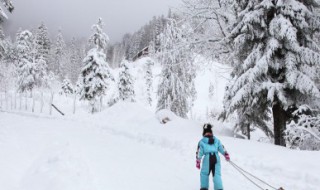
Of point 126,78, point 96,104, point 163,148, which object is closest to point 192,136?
point 163,148

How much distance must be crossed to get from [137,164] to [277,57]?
6083 mm

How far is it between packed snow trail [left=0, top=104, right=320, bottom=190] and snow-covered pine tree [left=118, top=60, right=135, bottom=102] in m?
31.9

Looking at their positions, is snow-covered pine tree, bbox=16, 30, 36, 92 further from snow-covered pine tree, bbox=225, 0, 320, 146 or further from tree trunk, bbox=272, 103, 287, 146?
tree trunk, bbox=272, 103, 287, 146

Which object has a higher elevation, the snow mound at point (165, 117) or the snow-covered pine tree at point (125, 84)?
the snow-covered pine tree at point (125, 84)

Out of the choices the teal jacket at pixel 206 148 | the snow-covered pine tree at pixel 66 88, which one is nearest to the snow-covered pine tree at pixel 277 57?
the teal jacket at pixel 206 148

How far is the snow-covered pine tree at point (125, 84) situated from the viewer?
46.2 metres

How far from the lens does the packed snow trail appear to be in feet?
23.9

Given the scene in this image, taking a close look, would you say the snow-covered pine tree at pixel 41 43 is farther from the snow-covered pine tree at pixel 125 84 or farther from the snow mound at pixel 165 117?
the snow mound at pixel 165 117

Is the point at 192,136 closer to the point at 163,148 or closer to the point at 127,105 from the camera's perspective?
the point at 163,148

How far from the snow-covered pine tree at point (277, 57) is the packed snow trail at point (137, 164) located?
1591mm

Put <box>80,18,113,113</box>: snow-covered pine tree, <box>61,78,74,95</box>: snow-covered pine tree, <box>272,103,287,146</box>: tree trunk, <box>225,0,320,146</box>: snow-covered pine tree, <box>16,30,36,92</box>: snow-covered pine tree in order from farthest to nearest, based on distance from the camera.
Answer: <box>61,78,74,95</box>: snow-covered pine tree → <box>16,30,36,92</box>: snow-covered pine tree → <box>80,18,113,113</box>: snow-covered pine tree → <box>272,103,287,146</box>: tree trunk → <box>225,0,320,146</box>: snow-covered pine tree

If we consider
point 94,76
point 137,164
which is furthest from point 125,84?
point 137,164

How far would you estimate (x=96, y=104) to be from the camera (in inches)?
1515

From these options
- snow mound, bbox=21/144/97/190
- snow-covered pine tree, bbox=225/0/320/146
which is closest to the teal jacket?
snow mound, bbox=21/144/97/190
